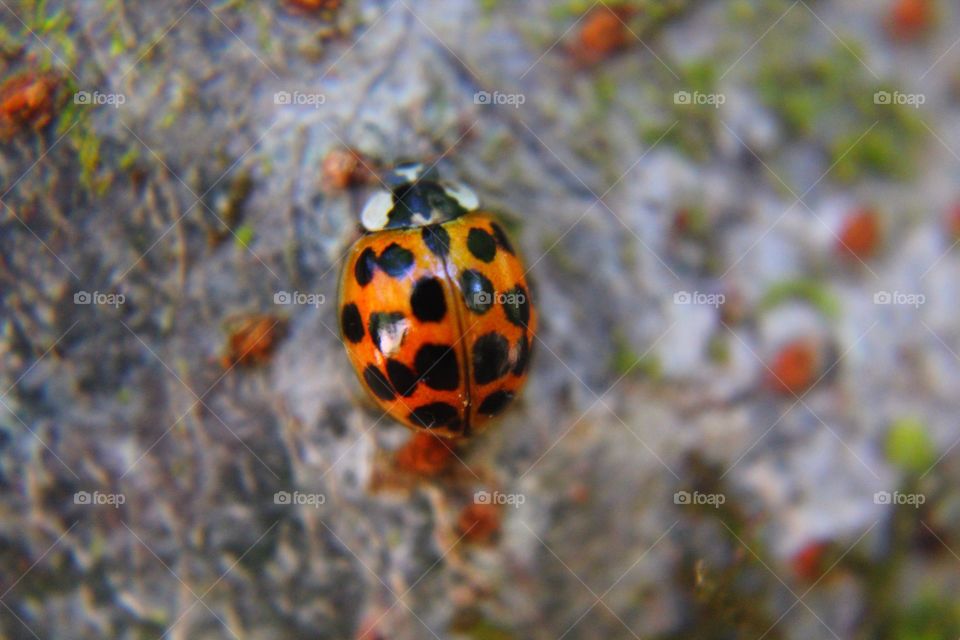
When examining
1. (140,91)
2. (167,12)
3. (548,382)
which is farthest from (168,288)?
(548,382)

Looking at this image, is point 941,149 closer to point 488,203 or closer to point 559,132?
point 559,132

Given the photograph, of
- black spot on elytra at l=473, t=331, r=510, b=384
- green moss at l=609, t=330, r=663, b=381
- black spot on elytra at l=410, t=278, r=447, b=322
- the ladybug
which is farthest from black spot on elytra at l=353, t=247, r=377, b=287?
green moss at l=609, t=330, r=663, b=381

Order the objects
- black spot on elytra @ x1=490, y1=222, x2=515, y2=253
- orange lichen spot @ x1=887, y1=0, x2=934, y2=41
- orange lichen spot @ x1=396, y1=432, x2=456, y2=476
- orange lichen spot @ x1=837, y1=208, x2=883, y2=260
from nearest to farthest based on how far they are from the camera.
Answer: black spot on elytra @ x1=490, y1=222, x2=515, y2=253 < orange lichen spot @ x1=396, y1=432, x2=456, y2=476 < orange lichen spot @ x1=837, y1=208, x2=883, y2=260 < orange lichen spot @ x1=887, y1=0, x2=934, y2=41

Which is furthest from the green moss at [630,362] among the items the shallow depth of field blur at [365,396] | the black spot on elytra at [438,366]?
the black spot on elytra at [438,366]

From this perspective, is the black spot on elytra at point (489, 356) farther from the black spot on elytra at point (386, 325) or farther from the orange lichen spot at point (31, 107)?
the orange lichen spot at point (31, 107)

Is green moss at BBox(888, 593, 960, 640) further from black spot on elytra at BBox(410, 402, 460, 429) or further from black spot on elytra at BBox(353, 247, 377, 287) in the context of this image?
black spot on elytra at BBox(353, 247, 377, 287)

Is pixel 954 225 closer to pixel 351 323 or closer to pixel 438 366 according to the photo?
pixel 438 366
